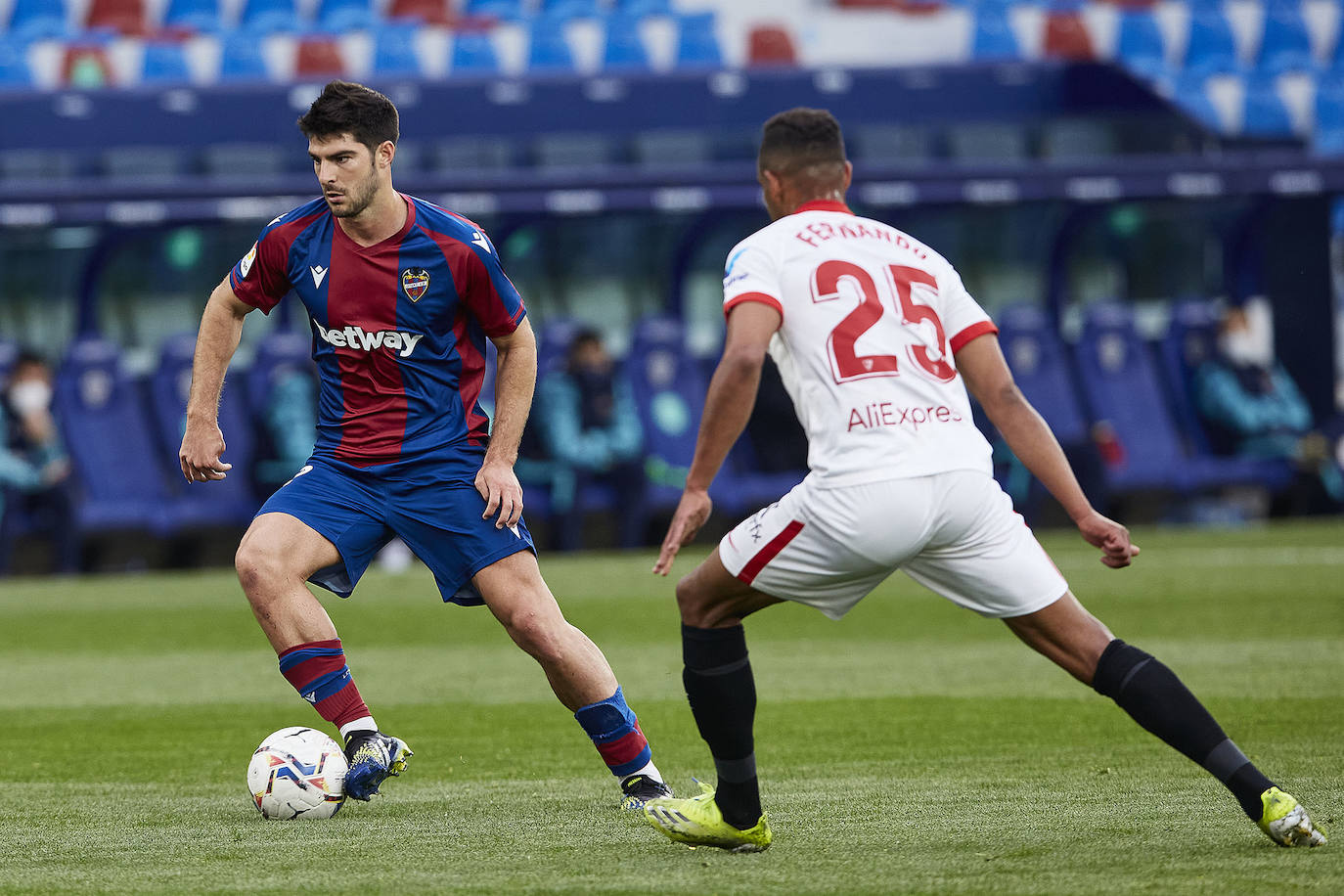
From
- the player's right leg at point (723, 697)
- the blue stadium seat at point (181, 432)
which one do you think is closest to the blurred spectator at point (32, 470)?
the blue stadium seat at point (181, 432)

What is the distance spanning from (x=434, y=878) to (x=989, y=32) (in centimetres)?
1849

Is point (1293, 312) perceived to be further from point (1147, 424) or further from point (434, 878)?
point (434, 878)

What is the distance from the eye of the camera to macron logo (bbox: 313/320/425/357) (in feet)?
17.6

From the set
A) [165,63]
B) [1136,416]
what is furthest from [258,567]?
[165,63]

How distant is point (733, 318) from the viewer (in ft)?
14.5

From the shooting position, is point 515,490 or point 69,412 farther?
point 69,412

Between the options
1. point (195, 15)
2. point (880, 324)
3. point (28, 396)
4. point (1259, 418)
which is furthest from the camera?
point (195, 15)

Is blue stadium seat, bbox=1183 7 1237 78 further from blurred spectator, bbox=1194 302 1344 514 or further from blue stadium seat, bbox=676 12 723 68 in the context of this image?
blurred spectator, bbox=1194 302 1344 514

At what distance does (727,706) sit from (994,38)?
18.0 m

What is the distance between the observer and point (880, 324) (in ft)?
14.5

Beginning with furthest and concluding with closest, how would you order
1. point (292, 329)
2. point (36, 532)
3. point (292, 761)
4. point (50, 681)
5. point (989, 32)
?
1. point (989, 32)
2. point (292, 329)
3. point (36, 532)
4. point (50, 681)
5. point (292, 761)

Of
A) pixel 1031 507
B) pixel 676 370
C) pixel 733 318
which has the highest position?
pixel 733 318

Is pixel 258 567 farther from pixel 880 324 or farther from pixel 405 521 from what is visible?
pixel 880 324

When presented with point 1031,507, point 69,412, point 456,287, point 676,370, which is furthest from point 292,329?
point 456,287
